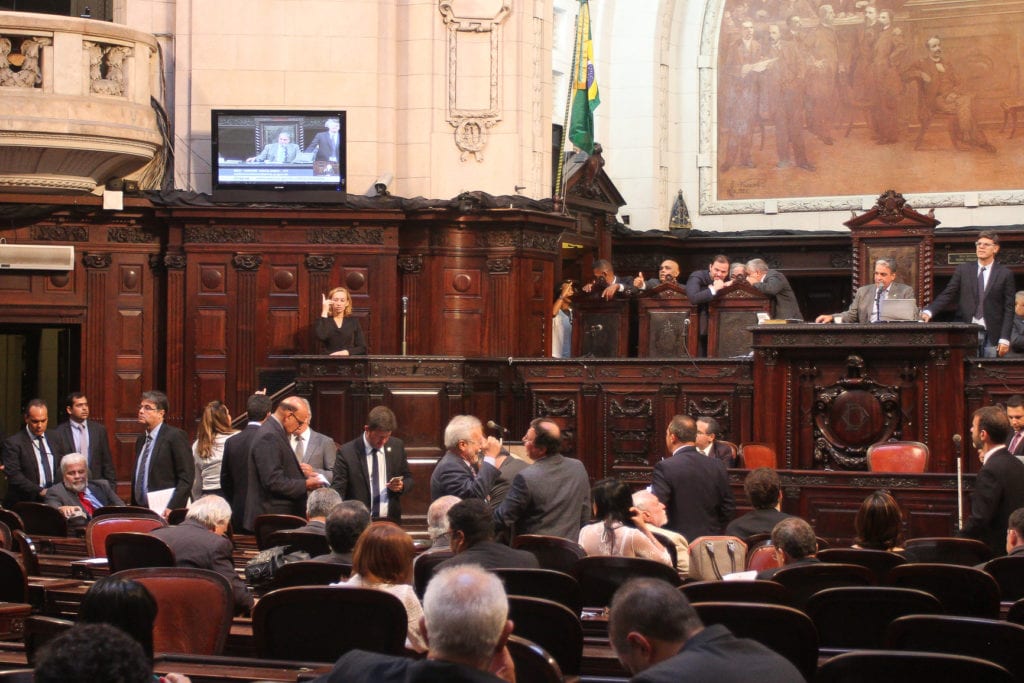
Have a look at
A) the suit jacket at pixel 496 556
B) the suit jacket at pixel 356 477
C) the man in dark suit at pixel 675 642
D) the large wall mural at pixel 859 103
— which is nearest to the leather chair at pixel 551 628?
the suit jacket at pixel 496 556

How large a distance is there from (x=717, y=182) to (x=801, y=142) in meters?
1.31

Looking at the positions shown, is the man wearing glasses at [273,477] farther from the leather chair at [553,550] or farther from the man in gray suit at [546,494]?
the leather chair at [553,550]

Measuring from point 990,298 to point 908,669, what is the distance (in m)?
11.0

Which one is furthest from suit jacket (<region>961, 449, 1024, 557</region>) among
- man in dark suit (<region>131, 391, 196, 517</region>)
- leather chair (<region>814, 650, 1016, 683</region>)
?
man in dark suit (<region>131, 391, 196, 517</region>)

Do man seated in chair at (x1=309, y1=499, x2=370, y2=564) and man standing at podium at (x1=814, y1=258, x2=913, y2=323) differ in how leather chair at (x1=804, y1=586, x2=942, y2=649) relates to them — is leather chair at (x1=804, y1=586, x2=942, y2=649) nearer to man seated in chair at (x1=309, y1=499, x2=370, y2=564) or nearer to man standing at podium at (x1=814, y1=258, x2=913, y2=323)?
man seated in chair at (x1=309, y1=499, x2=370, y2=564)

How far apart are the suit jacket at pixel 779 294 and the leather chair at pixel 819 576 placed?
33.1ft

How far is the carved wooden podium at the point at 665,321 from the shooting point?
1736 cm


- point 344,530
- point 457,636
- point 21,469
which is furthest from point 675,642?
point 21,469

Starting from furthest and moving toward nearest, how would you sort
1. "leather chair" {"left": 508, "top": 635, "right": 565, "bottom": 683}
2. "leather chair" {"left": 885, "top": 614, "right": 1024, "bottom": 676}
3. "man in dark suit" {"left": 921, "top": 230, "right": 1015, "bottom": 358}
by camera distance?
"man in dark suit" {"left": 921, "top": 230, "right": 1015, "bottom": 358}
"leather chair" {"left": 885, "top": 614, "right": 1024, "bottom": 676}
"leather chair" {"left": 508, "top": 635, "right": 565, "bottom": 683}

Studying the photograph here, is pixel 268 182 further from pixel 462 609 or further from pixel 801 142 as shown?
pixel 462 609

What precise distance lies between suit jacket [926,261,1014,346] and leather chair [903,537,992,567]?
6.59 m

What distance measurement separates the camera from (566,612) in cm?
525

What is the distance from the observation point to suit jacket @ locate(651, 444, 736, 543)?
31.4ft

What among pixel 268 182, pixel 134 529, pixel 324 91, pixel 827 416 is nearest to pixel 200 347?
pixel 268 182
